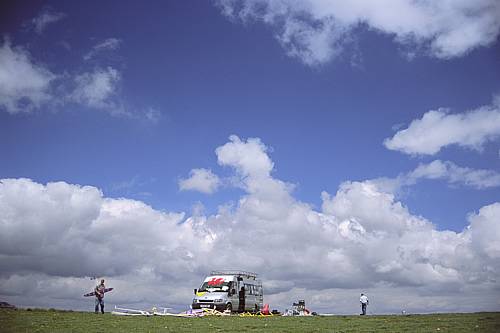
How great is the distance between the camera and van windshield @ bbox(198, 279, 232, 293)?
4922 centimetres

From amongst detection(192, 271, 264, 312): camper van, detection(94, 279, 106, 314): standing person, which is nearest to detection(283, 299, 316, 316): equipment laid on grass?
detection(192, 271, 264, 312): camper van

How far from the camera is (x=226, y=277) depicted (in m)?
50.7

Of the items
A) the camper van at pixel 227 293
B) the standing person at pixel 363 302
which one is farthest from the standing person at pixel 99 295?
the standing person at pixel 363 302

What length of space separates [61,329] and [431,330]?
17.6 m

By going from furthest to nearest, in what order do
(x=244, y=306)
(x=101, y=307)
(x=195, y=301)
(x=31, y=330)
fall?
(x=244, y=306) < (x=195, y=301) < (x=101, y=307) < (x=31, y=330)

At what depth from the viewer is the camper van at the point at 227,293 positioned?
47750 mm

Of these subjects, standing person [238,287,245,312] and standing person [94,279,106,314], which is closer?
standing person [94,279,106,314]

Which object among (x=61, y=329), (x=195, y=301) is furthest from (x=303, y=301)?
(x=61, y=329)

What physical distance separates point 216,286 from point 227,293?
1.29 metres

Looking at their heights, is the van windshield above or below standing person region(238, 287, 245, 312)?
above

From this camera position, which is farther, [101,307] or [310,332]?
[101,307]

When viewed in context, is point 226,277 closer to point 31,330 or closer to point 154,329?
point 154,329

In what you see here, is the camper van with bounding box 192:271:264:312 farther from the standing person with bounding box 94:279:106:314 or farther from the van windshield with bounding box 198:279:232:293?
the standing person with bounding box 94:279:106:314

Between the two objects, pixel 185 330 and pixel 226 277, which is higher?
pixel 226 277
